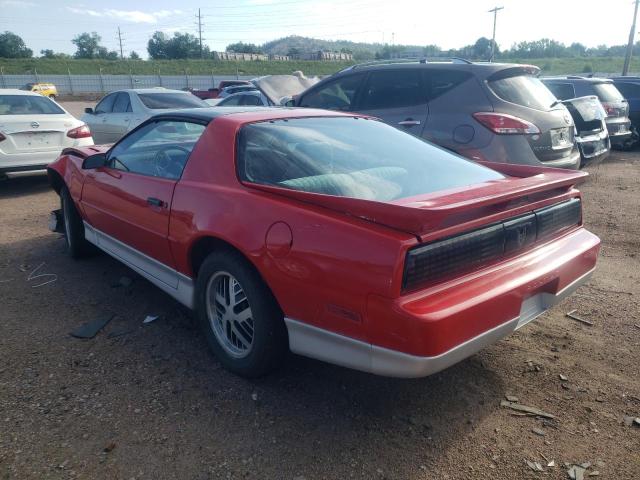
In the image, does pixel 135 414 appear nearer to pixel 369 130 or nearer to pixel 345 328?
pixel 345 328

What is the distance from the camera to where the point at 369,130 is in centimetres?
354

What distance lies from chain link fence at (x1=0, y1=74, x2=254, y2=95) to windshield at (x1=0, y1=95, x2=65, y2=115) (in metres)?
39.5

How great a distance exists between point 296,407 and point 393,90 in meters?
4.71

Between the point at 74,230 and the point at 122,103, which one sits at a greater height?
the point at 122,103

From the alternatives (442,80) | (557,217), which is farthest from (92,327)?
(442,80)

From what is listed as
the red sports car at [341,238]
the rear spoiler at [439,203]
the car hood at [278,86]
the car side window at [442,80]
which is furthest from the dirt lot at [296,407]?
the car hood at [278,86]

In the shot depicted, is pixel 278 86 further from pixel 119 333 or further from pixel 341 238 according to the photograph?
pixel 341 238

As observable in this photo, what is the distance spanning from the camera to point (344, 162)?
301cm

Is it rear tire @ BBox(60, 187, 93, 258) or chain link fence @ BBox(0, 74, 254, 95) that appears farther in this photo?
chain link fence @ BBox(0, 74, 254, 95)

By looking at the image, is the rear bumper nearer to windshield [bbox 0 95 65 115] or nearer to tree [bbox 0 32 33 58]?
windshield [bbox 0 95 65 115]

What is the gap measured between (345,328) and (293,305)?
310 mm

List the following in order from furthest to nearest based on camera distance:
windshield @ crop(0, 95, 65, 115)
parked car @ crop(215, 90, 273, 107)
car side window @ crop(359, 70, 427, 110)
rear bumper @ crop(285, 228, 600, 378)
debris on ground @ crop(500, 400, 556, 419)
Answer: parked car @ crop(215, 90, 273, 107)
windshield @ crop(0, 95, 65, 115)
car side window @ crop(359, 70, 427, 110)
debris on ground @ crop(500, 400, 556, 419)
rear bumper @ crop(285, 228, 600, 378)

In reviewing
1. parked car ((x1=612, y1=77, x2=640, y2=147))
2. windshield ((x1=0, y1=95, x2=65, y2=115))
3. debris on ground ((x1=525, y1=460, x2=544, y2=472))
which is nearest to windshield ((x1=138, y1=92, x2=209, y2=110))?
windshield ((x1=0, y1=95, x2=65, y2=115))

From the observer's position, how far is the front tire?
2662 mm
